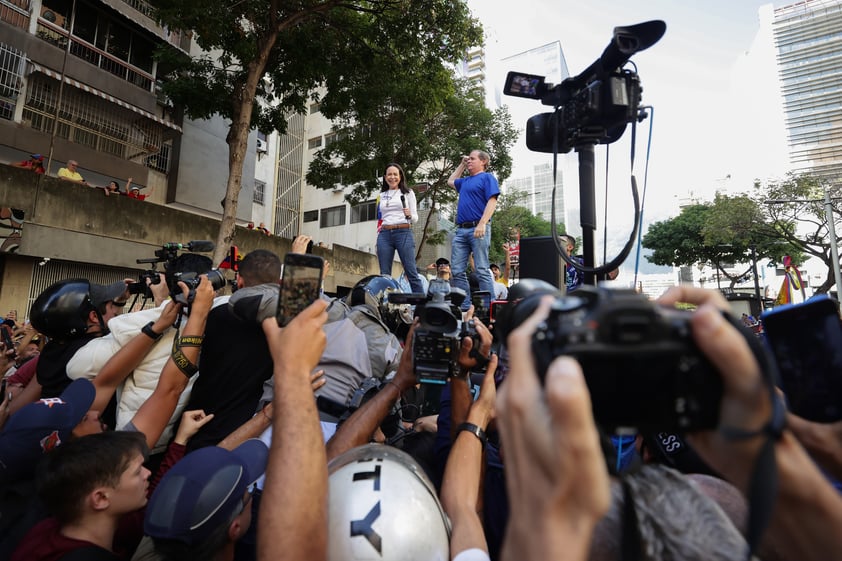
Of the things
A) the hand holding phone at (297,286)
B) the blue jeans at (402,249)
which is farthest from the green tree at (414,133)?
the hand holding phone at (297,286)

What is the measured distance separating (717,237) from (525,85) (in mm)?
25997

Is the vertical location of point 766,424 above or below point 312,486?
above

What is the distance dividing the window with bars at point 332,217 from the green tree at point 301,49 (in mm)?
16556

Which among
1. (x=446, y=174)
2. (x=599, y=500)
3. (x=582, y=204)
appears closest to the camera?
(x=599, y=500)

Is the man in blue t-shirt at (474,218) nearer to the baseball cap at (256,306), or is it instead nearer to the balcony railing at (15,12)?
the baseball cap at (256,306)

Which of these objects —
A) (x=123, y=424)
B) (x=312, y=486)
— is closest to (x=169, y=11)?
(x=123, y=424)

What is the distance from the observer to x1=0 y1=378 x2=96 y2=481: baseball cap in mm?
2178

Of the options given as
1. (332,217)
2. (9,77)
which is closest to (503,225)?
(332,217)

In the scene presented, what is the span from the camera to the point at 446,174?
53.9ft

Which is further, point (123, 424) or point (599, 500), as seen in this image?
point (123, 424)

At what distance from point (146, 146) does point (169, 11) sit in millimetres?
10049

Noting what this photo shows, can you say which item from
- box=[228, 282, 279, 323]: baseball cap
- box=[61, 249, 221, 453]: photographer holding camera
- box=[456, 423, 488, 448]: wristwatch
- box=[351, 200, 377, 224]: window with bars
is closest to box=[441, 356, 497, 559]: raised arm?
box=[456, 423, 488, 448]: wristwatch

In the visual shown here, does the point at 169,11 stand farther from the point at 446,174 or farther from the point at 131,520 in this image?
the point at 446,174

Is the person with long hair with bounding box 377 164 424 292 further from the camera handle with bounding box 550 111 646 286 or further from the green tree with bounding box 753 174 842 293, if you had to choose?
the green tree with bounding box 753 174 842 293
